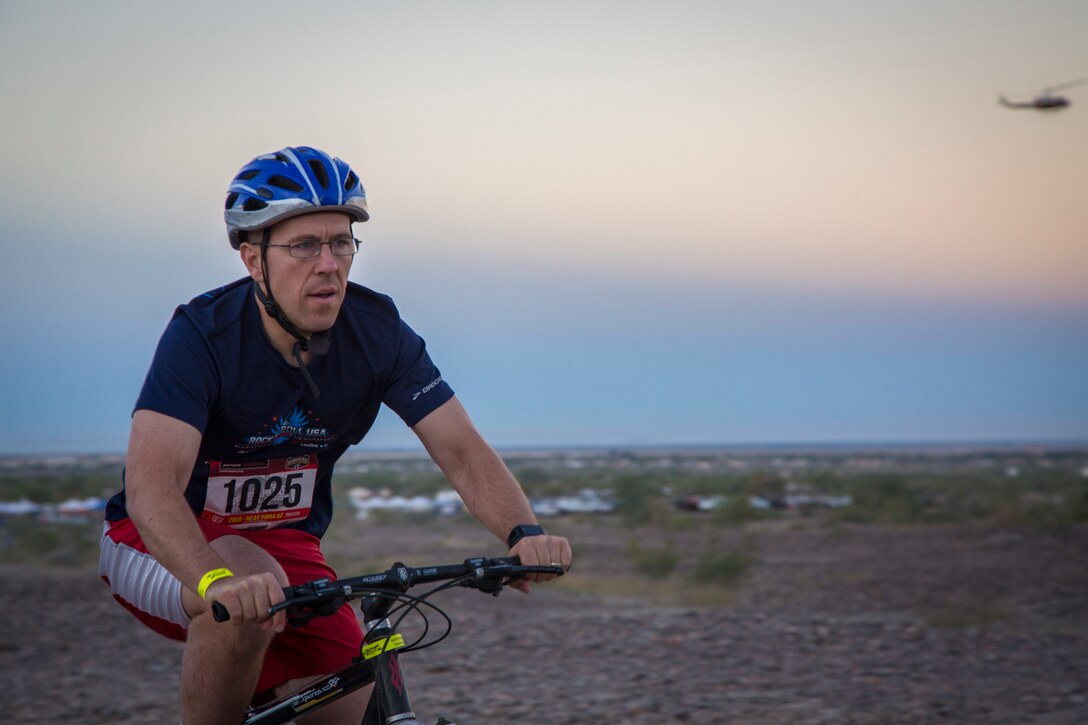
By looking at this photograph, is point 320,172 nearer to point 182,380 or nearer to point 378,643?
point 182,380

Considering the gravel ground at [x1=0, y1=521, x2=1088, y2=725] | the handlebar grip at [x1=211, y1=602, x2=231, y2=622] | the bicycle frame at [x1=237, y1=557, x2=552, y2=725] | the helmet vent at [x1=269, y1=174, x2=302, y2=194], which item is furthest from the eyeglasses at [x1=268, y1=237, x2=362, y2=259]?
the gravel ground at [x1=0, y1=521, x2=1088, y2=725]

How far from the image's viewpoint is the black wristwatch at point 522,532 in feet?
10.9

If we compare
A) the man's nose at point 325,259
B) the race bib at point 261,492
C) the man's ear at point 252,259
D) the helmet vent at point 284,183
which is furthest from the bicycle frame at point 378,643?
the helmet vent at point 284,183

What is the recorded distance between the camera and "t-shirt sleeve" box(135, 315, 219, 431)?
3.03 metres

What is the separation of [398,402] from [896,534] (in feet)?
88.0

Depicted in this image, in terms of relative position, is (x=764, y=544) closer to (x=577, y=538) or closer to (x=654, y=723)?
(x=577, y=538)

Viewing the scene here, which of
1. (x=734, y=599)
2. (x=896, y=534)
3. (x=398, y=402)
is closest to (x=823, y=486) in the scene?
(x=896, y=534)

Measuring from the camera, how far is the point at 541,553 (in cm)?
319

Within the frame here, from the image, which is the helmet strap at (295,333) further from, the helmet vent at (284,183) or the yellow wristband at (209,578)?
the yellow wristband at (209,578)

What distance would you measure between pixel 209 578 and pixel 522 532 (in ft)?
3.15

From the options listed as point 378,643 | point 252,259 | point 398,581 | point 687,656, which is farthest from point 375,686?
point 687,656

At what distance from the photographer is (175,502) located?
293 cm

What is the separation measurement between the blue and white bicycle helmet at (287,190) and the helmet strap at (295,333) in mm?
94

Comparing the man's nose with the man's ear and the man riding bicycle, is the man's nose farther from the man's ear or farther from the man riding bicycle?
the man's ear
